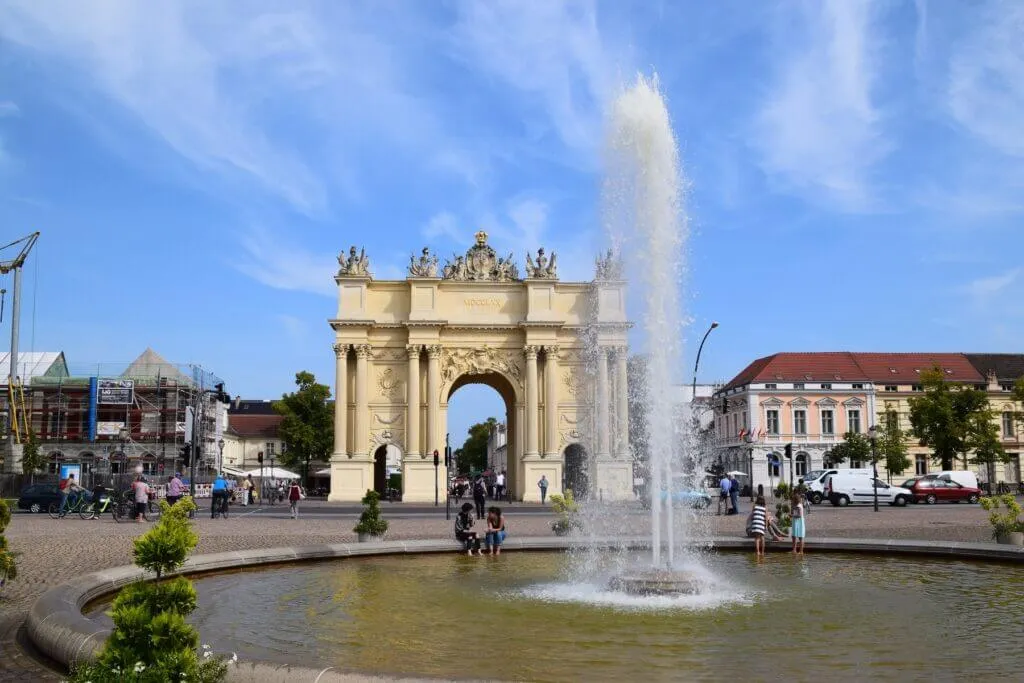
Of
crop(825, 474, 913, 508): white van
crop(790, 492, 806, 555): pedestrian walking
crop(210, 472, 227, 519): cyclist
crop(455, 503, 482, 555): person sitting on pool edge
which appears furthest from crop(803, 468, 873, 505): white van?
crop(455, 503, 482, 555): person sitting on pool edge

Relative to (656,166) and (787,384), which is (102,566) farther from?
(787,384)

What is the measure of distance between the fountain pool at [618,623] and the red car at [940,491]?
Result: 36.0 metres

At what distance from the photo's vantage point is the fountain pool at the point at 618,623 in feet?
28.4

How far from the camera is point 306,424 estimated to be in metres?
85.3

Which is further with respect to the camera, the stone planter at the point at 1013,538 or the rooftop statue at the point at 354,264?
the rooftop statue at the point at 354,264

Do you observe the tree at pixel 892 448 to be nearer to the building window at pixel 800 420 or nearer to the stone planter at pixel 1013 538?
the building window at pixel 800 420

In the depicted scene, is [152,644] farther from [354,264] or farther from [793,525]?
[354,264]

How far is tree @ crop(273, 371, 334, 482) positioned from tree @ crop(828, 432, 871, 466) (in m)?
45.2

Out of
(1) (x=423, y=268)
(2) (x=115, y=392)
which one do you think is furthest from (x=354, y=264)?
(2) (x=115, y=392)

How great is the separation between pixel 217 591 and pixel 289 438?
7343cm

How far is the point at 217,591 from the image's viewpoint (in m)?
14.0

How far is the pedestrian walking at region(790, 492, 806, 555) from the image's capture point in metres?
19.7

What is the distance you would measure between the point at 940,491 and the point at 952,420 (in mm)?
18701

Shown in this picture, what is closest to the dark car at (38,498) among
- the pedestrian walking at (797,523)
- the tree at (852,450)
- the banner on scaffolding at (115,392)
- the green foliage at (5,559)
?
the banner on scaffolding at (115,392)
